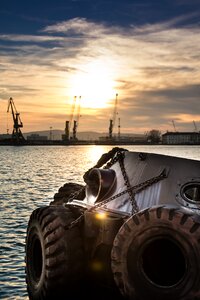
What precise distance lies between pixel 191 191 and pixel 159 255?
111 cm

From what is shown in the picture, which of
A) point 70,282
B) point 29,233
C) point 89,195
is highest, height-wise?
point 89,195

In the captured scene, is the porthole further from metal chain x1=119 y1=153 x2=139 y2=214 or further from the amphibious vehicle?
metal chain x1=119 y1=153 x2=139 y2=214

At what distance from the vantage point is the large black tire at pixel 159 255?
5.09 m

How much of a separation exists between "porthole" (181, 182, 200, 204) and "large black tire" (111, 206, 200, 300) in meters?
0.97

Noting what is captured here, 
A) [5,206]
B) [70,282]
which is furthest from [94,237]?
[5,206]

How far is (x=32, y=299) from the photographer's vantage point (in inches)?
281

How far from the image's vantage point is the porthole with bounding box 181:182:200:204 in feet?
20.4

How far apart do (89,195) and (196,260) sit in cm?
264

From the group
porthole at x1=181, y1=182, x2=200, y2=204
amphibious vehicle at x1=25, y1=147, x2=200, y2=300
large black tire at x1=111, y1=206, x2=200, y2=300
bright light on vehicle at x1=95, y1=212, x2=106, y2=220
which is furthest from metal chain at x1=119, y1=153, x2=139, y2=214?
large black tire at x1=111, y1=206, x2=200, y2=300

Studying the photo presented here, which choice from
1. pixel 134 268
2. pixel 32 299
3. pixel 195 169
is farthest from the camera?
pixel 32 299

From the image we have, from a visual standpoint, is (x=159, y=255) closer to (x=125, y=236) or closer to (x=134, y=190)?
(x=125, y=236)

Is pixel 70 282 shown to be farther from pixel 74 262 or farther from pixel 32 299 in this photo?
pixel 32 299

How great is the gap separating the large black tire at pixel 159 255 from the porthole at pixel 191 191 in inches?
38.1

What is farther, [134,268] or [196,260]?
[134,268]
